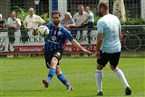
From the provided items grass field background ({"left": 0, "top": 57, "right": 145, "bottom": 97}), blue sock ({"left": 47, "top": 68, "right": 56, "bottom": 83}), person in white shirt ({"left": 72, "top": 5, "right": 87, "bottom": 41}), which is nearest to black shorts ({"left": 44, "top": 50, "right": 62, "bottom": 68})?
blue sock ({"left": 47, "top": 68, "right": 56, "bottom": 83})

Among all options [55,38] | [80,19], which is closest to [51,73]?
[55,38]

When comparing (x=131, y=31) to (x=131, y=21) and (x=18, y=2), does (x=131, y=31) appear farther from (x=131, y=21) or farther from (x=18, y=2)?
(x=18, y=2)

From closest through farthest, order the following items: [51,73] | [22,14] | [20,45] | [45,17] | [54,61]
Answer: [51,73] → [54,61] → [20,45] → [45,17] → [22,14]

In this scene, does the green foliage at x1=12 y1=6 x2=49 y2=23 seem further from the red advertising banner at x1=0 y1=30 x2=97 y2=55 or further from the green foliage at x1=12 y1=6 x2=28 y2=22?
the red advertising banner at x1=0 y1=30 x2=97 y2=55

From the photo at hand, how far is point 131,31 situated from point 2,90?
13.5 m

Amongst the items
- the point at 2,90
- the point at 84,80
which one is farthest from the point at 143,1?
the point at 2,90

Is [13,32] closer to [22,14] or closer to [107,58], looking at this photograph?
[22,14]

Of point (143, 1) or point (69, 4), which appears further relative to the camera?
point (69, 4)

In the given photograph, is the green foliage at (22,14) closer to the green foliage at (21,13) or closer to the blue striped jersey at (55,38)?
the green foliage at (21,13)

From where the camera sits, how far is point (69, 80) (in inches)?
659

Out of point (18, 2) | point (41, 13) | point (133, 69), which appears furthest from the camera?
point (18, 2)

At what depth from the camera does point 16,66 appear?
72.4 ft

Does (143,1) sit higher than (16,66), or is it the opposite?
(143,1)

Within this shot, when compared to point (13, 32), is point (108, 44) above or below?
above
